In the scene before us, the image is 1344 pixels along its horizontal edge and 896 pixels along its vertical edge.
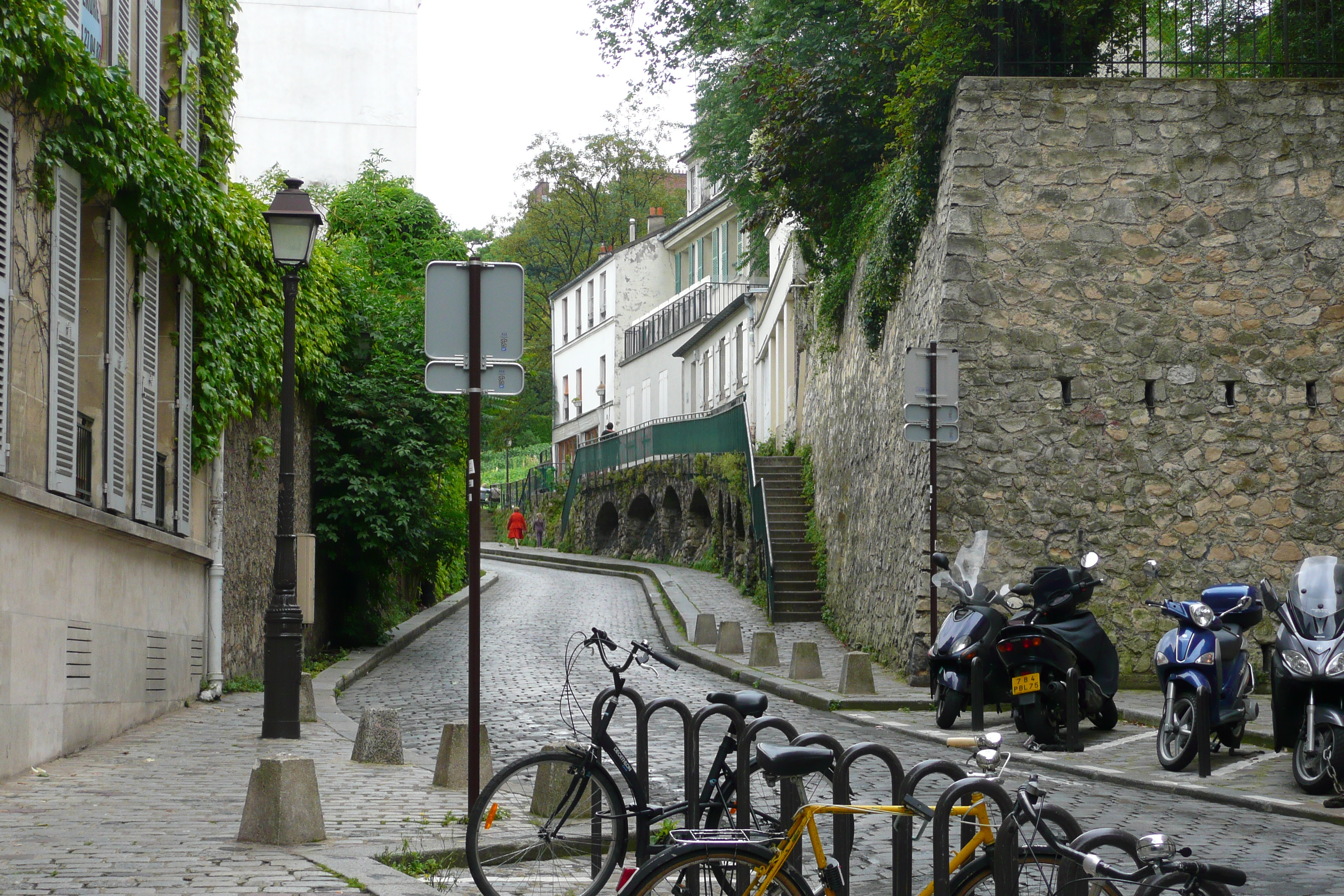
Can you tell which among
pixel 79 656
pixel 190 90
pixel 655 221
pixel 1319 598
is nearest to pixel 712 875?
pixel 1319 598

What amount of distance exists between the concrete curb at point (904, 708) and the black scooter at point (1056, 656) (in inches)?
17.1

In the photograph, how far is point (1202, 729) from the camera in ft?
32.1

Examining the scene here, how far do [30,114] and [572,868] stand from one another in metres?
7.11

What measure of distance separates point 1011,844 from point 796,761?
81 cm

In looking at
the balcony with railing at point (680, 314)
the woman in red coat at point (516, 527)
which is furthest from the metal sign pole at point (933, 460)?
the woman in red coat at point (516, 527)

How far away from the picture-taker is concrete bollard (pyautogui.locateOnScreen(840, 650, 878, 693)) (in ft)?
47.2

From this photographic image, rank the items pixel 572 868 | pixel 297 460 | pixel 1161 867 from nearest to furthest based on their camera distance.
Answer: pixel 1161 867 → pixel 572 868 → pixel 297 460

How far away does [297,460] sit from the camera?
62.4 feet

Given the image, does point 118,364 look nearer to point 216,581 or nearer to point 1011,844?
point 216,581

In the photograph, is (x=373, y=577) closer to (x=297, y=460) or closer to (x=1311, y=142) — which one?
(x=297, y=460)

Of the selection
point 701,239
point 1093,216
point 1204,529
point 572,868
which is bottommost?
point 572,868

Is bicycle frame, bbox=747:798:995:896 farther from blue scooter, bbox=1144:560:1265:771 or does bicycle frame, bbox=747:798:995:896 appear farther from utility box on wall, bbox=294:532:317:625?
utility box on wall, bbox=294:532:317:625

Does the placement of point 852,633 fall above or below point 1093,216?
below

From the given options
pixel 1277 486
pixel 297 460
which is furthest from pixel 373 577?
pixel 1277 486
